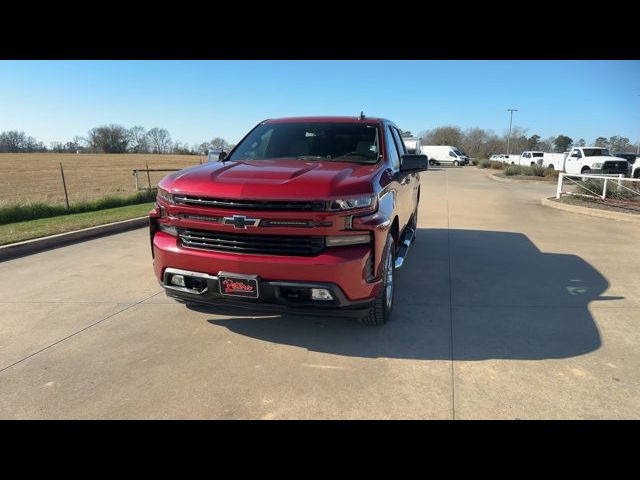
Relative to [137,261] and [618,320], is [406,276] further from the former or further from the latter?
[137,261]

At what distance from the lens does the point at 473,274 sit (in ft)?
18.9

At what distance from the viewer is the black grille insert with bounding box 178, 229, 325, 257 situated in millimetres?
3281

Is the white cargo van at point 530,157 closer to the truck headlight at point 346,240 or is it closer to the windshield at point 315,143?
the windshield at point 315,143

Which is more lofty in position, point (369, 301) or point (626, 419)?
point (369, 301)

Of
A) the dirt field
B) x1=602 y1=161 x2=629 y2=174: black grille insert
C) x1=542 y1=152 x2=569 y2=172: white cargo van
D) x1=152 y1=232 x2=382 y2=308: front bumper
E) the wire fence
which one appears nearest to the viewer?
x1=152 y1=232 x2=382 y2=308: front bumper

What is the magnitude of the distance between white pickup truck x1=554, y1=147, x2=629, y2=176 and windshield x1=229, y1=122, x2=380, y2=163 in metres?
23.4

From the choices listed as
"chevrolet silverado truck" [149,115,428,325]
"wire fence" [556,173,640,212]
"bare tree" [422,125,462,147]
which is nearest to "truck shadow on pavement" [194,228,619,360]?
"chevrolet silverado truck" [149,115,428,325]

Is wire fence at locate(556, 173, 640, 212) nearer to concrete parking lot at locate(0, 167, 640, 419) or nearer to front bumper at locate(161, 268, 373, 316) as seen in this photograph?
concrete parking lot at locate(0, 167, 640, 419)

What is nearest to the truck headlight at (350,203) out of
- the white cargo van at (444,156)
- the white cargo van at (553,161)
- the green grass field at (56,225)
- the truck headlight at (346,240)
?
the truck headlight at (346,240)

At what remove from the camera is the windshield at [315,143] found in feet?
14.9

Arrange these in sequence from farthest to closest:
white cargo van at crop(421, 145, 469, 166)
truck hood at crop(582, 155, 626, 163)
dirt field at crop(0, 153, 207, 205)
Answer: white cargo van at crop(421, 145, 469, 166) → truck hood at crop(582, 155, 626, 163) → dirt field at crop(0, 153, 207, 205)

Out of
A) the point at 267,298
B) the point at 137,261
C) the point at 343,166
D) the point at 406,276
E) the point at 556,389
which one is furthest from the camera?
the point at 137,261

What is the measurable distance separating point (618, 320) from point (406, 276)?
2338mm
